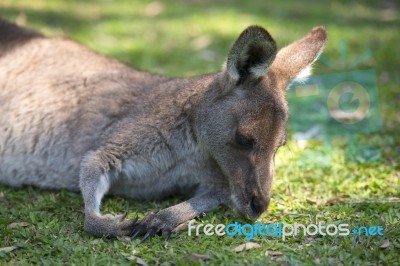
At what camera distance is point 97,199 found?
3.83m

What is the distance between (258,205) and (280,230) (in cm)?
19

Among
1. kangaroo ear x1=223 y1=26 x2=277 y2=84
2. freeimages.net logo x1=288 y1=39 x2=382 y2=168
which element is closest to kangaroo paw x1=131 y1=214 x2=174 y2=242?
kangaroo ear x1=223 y1=26 x2=277 y2=84

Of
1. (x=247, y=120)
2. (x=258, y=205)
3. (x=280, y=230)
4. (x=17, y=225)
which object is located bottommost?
(x=17, y=225)

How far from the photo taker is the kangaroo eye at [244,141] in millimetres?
3664

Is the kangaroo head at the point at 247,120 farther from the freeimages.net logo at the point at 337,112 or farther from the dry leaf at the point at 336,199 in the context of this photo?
the freeimages.net logo at the point at 337,112

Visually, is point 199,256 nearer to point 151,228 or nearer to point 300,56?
point 151,228

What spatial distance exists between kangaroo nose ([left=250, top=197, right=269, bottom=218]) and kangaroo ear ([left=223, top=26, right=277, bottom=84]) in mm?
736

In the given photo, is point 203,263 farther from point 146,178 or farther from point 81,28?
point 81,28

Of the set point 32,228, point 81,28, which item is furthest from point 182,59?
point 32,228

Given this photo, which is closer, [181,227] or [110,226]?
[110,226]

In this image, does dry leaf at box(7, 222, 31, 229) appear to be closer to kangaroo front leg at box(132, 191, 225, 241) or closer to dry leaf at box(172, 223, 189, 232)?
kangaroo front leg at box(132, 191, 225, 241)

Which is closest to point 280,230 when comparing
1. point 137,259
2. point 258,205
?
point 258,205

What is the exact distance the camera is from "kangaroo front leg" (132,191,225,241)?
3.58 meters

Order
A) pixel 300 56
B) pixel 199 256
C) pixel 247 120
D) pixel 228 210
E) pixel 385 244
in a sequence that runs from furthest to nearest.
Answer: pixel 300 56 → pixel 228 210 → pixel 247 120 → pixel 385 244 → pixel 199 256
